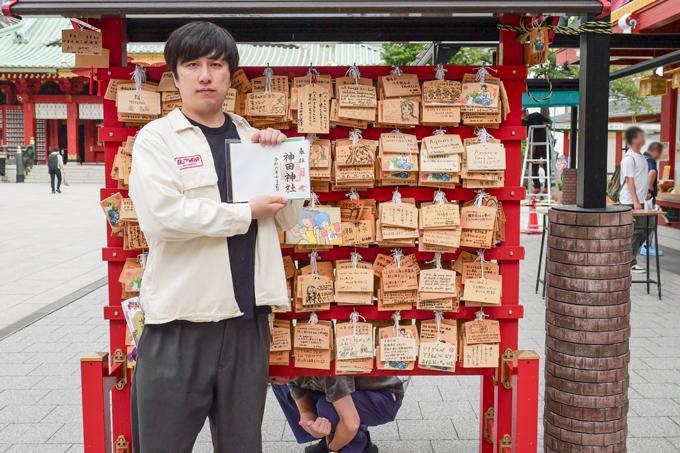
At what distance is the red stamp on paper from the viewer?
6.49ft

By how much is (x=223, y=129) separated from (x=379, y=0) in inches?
29.8

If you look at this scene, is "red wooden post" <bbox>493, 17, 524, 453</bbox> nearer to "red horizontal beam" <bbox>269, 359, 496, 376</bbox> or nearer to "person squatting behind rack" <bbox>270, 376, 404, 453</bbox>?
"red horizontal beam" <bbox>269, 359, 496, 376</bbox>

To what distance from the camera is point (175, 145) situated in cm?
200

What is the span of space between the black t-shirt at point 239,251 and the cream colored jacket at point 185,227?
3cm

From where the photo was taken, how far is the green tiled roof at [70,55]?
867 inches

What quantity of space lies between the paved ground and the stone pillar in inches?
40.7

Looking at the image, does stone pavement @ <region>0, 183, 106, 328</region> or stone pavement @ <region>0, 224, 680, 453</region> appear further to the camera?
stone pavement @ <region>0, 183, 106, 328</region>

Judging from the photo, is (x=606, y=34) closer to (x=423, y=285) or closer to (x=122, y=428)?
(x=423, y=285)

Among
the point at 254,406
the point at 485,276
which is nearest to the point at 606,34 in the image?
the point at 485,276

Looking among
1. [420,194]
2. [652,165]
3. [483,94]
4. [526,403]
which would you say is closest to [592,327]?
[526,403]

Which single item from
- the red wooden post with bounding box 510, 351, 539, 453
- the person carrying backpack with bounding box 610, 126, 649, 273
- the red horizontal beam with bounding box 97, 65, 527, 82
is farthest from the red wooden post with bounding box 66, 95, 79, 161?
the red wooden post with bounding box 510, 351, 539, 453

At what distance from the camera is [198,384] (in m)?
2.05

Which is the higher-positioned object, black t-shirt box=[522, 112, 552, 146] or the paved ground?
black t-shirt box=[522, 112, 552, 146]

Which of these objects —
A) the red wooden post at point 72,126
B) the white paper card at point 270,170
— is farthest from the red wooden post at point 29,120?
the white paper card at point 270,170
